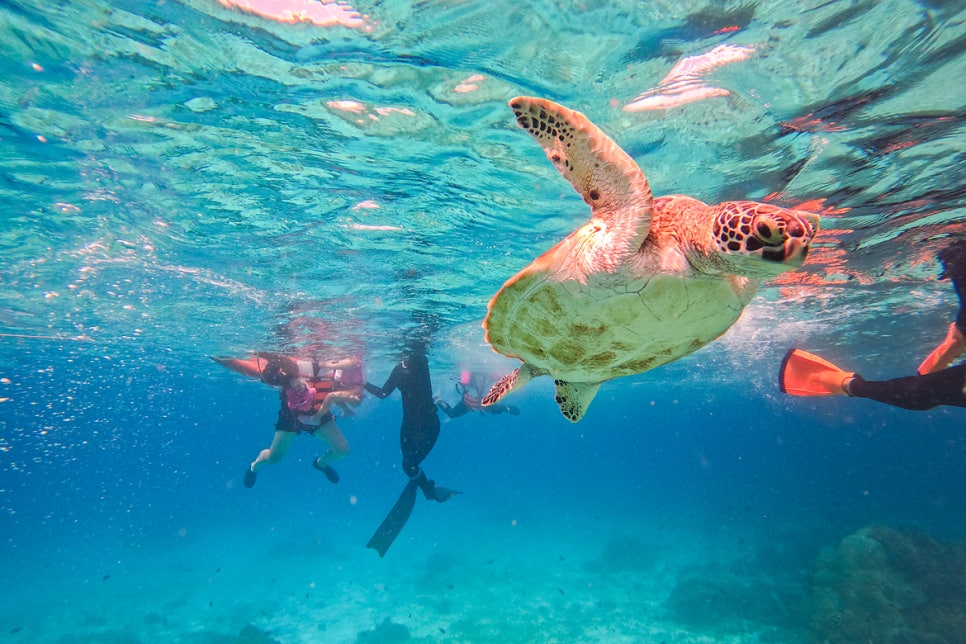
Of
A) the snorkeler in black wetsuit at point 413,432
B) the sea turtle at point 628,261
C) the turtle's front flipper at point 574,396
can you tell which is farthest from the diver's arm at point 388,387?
the sea turtle at point 628,261

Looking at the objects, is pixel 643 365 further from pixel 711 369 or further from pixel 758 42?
pixel 711 369

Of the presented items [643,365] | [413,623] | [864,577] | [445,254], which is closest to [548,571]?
[413,623]

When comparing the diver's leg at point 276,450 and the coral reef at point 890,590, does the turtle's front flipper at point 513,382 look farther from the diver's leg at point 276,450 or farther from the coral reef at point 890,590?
the coral reef at point 890,590

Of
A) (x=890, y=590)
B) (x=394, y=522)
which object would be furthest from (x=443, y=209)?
(x=890, y=590)

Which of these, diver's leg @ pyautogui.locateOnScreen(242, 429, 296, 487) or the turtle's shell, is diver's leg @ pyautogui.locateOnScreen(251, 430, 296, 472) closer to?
diver's leg @ pyautogui.locateOnScreen(242, 429, 296, 487)

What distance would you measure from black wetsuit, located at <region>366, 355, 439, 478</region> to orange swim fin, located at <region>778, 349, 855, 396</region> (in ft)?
28.6

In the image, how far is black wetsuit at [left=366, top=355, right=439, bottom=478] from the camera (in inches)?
499

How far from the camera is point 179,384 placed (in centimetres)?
3862

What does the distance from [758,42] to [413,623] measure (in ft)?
70.4

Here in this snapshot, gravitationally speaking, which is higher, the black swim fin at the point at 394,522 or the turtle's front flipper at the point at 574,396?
the turtle's front flipper at the point at 574,396

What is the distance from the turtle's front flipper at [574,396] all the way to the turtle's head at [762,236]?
3.60 metres

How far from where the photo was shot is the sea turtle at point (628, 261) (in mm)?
2693

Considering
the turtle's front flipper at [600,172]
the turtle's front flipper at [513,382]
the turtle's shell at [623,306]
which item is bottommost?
the turtle's front flipper at [513,382]

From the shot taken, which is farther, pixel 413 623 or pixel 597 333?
pixel 413 623
